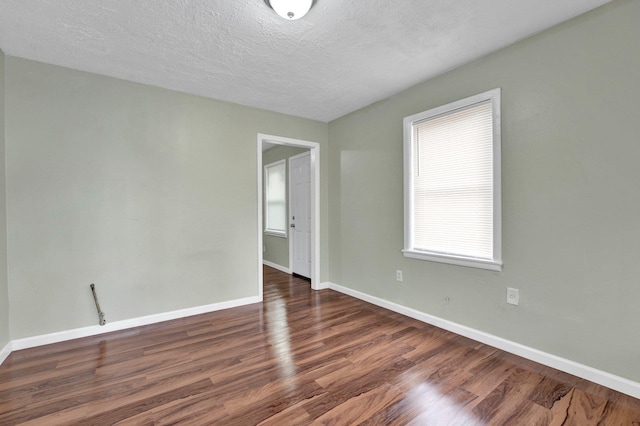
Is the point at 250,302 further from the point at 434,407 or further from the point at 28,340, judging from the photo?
the point at 434,407

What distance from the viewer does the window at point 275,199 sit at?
18.9 ft

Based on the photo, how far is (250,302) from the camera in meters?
3.77

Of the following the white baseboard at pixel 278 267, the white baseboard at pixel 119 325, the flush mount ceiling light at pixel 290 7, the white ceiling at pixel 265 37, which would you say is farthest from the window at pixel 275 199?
A: the flush mount ceiling light at pixel 290 7

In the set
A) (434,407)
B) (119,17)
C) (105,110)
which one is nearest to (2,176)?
(105,110)

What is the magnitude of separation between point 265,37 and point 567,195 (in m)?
2.55

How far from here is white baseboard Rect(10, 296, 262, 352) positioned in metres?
2.58

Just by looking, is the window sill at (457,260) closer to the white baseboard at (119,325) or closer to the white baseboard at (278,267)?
the white baseboard at (119,325)

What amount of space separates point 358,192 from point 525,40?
2249 mm

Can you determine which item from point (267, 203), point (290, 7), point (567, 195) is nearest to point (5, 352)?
point (290, 7)

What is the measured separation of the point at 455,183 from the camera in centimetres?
285

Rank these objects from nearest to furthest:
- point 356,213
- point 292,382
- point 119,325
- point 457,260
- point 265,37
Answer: point 292,382 < point 265,37 < point 457,260 < point 119,325 < point 356,213

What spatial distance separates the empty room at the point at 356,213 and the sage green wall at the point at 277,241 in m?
1.56

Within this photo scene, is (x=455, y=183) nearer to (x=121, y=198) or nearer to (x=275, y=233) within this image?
(x=121, y=198)

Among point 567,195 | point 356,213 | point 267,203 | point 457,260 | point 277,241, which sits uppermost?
point 267,203
